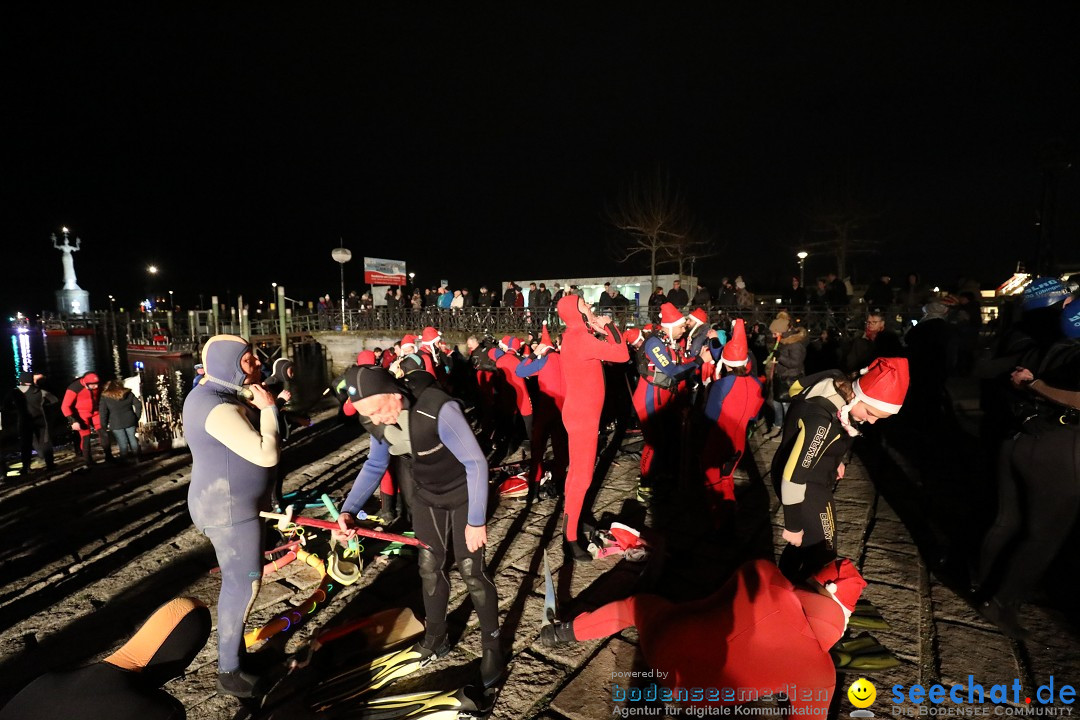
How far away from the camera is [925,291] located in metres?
12.6

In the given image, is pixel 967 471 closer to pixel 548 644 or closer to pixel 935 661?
pixel 935 661

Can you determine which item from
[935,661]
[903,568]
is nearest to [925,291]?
[903,568]

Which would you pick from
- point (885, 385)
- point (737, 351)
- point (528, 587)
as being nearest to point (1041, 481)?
point (885, 385)

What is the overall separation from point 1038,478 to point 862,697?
175 cm

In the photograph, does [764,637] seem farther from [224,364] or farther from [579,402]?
[224,364]

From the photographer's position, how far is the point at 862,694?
2.68 m

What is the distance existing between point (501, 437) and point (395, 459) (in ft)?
11.8

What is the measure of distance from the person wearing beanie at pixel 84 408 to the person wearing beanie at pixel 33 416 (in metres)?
0.37

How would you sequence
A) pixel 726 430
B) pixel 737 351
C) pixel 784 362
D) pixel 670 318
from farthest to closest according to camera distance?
pixel 784 362 < pixel 670 318 < pixel 737 351 < pixel 726 430

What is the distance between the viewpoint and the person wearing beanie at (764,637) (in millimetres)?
2018

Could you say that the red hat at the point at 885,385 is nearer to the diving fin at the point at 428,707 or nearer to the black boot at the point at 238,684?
the diving fin at the point at 428,707

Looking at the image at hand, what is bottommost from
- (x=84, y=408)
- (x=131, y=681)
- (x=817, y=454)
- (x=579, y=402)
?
(x=84, y=408)

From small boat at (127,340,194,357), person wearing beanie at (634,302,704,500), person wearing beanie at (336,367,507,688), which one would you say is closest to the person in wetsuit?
person wearing beanie at (336,367,507,688)

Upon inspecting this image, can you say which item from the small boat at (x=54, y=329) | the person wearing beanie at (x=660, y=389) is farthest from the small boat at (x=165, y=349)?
the small boat at (x=54, y=329)
